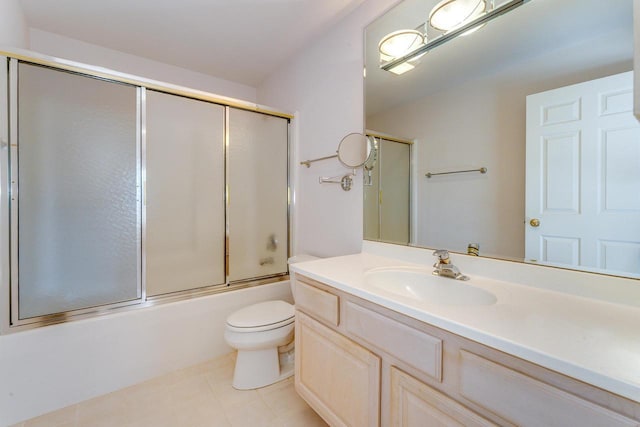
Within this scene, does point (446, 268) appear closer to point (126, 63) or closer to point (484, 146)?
point (484, 146)

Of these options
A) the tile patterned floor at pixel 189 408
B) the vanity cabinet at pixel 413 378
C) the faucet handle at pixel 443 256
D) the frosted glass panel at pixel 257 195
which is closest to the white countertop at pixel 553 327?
the vanity cabinet at pixel 413 378

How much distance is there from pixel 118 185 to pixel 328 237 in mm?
1407

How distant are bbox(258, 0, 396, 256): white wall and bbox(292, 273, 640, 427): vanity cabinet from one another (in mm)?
690

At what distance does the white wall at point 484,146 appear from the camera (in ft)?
3.14

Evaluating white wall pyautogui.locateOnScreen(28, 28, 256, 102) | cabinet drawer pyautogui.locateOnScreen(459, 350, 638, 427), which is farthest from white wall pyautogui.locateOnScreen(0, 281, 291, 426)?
white wall pyautogui.locateOnScreen(28, 28, 256, 102)

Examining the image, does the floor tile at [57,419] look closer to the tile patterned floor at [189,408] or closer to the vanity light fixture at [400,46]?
the tile patterned floor at [189,408]

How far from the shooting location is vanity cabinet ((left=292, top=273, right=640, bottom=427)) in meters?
0.54

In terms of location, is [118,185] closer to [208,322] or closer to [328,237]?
[208,322]

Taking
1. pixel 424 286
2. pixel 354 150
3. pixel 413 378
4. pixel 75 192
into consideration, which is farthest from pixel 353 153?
pixel 75 192

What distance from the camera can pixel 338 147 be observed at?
1.80 metres

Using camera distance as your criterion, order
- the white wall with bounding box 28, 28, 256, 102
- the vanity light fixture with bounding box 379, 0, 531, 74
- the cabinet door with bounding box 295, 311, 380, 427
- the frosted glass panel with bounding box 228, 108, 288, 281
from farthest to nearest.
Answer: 1. the frosted glass panel with bounding box 228, 108, 288, 281
2. the white wall with bounding box 28, 28, 256, 102
3. the vanity light fixture with bounding box 379, 0, 531, 74
4. the cabinet door with bounding box 295, 311, 380, 427

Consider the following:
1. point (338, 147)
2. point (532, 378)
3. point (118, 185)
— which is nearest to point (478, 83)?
point (338, 147)

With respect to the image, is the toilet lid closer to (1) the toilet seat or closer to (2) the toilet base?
(1) the toilet seat

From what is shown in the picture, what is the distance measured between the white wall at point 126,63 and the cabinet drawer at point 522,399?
9.83ft
